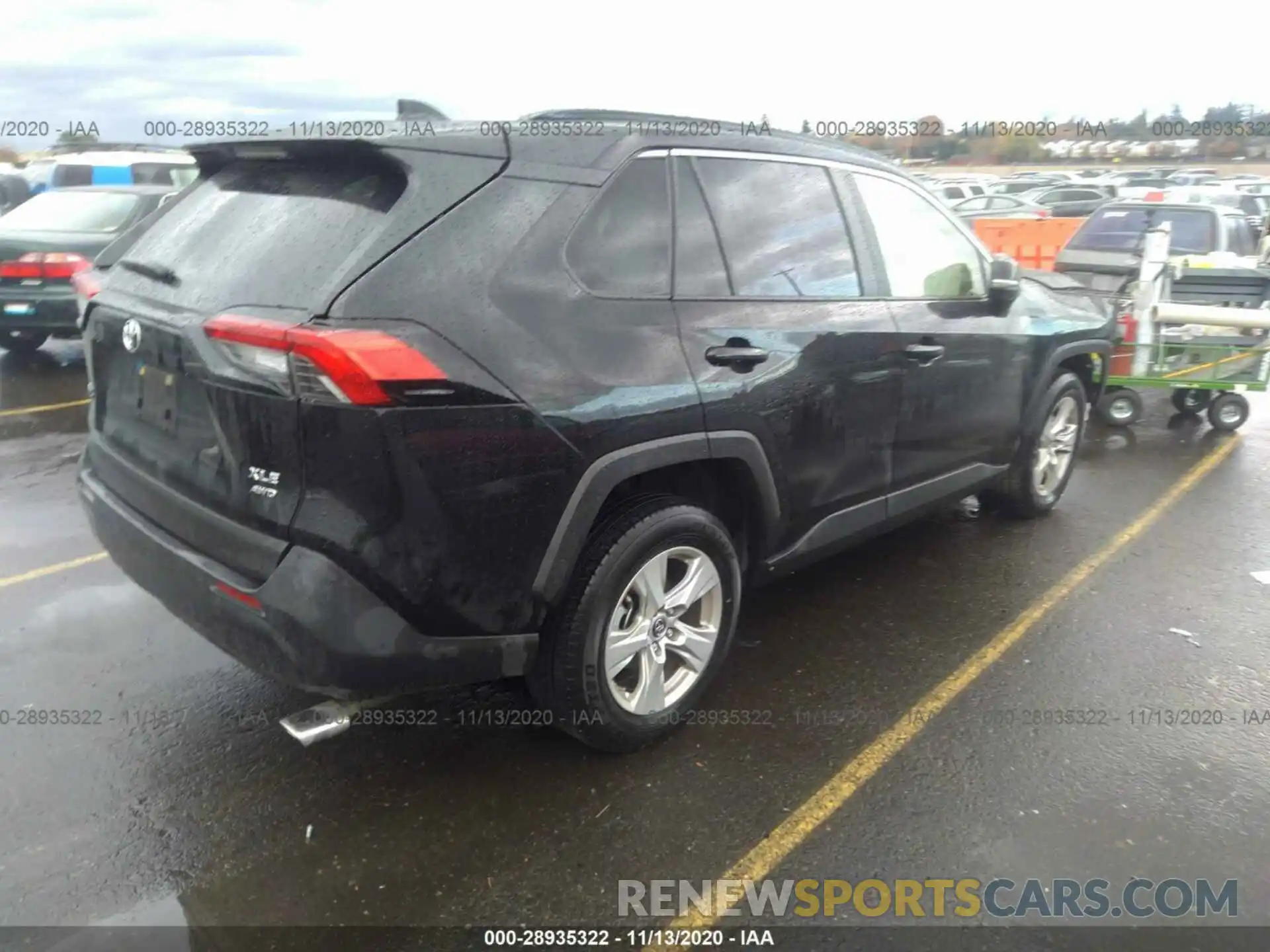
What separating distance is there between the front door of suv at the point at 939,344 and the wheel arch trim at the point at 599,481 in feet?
4.00

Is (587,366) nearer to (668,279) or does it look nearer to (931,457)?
(668,279)

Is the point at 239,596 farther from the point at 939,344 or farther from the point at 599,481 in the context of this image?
the point at 939,344

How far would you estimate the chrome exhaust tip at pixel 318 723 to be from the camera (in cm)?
263

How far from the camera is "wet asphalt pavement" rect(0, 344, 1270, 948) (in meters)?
2.62

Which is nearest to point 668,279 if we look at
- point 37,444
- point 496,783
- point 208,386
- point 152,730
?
point 208,386

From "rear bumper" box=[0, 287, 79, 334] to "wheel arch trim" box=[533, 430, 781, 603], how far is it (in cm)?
752

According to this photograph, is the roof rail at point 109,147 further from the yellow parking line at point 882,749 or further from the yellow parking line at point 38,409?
the yellow parking line at point 882,749

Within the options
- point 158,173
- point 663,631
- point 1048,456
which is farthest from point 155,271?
point 158,173

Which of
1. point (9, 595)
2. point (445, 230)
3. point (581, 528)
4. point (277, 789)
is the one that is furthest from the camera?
point (9, 595)

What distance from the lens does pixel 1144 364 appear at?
7191 mm

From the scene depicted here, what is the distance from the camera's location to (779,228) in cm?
345

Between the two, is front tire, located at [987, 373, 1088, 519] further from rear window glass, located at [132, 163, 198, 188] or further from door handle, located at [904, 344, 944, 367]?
rear window glass, located at [132, 163, 198, 188]

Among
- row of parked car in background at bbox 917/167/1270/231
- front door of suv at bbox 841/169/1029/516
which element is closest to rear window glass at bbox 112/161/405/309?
front door of suv at bbox 841/169/1029/516

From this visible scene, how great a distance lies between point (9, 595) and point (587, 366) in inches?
118
